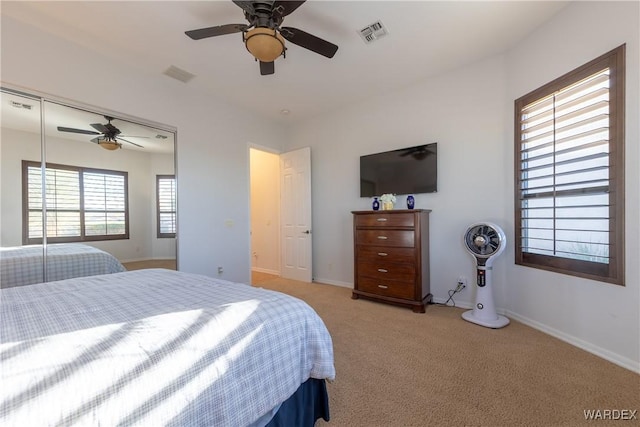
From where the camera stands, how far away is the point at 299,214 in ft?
15.3

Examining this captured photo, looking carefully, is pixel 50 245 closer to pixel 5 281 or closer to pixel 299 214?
pixel 5 281

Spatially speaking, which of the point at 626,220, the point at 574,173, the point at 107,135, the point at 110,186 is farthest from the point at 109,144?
the point at 626,220

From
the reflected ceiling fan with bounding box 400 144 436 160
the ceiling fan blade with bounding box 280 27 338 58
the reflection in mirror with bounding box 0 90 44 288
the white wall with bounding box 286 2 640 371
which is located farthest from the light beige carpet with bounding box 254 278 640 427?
the reflection in mirror with bounding box 0 90 44 288

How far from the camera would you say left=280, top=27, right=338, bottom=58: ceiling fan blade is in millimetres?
2018

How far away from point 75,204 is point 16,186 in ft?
1.32

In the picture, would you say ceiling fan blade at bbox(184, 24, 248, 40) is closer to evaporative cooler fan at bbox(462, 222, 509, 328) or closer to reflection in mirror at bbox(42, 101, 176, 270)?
reflection in mirror at bbox(42, 101, 176, 270)

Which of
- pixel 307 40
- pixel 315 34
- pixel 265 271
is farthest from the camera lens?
pixel 265 271

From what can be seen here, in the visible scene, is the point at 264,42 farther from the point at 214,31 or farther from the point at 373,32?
the point at 373,32

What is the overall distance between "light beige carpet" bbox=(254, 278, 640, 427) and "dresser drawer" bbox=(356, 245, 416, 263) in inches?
29.1

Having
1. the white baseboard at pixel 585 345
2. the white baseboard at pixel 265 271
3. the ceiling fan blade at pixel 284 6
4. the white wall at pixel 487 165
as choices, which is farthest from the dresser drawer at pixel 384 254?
the ceiling fan blade at pixel 284 6

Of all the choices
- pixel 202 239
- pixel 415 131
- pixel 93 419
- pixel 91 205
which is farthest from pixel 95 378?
pixel 415 131

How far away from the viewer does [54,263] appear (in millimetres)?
2410

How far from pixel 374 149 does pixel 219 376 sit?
3511mm

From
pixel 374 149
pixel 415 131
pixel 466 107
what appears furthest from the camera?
pixel 374 149
